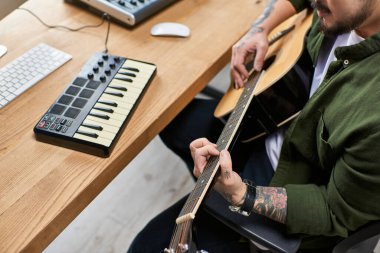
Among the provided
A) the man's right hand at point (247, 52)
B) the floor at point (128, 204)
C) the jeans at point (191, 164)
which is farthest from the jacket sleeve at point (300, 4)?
the floor at point (128, 204)

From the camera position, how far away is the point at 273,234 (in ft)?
2.45

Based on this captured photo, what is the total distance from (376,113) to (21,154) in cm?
66

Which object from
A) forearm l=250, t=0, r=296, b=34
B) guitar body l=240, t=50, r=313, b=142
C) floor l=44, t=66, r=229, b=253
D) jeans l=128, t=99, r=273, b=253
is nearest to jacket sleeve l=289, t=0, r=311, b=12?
forearm l=250, t=0, r=296, b=34

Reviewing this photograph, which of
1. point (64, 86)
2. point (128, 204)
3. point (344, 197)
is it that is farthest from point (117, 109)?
point (128, 204)

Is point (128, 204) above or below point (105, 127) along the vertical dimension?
below

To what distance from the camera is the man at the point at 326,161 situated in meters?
0.66

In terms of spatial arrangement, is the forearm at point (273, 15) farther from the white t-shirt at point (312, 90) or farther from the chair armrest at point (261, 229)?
the chair armrest at point (261, 229)

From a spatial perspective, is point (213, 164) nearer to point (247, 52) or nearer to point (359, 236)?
point (359, 236)

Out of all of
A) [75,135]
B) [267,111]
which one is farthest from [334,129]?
[75,135]

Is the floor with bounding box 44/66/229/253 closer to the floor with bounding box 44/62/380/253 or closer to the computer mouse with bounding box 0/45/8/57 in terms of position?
the floor with bounding box 44/62/380/253

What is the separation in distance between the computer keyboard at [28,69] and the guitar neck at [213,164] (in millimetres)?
442

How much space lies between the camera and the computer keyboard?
858 millimetres

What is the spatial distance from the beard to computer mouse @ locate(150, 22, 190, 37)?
0.38 meters

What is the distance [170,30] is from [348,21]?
1.56ft
